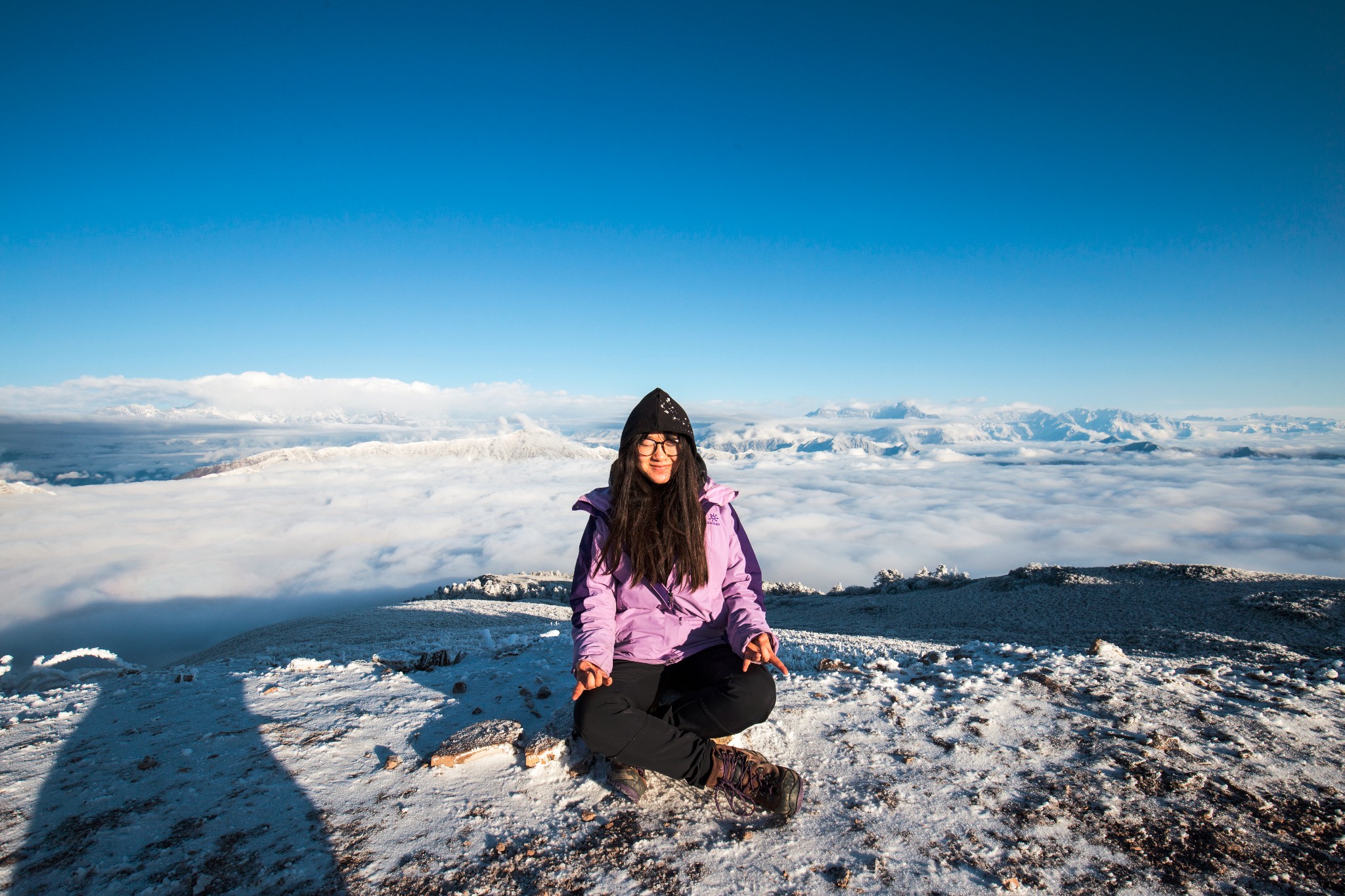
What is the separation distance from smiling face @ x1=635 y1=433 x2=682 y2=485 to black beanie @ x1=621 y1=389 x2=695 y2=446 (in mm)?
46

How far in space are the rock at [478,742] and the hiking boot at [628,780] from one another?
2.09 feet

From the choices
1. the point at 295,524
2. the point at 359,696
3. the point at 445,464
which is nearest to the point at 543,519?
the point at 295,524

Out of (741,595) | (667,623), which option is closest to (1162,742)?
(741,595)

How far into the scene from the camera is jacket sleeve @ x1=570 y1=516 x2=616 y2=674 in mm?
2596

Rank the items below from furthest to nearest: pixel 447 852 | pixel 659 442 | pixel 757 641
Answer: pixel 659 442, pixel 757 641, pixel 447 852

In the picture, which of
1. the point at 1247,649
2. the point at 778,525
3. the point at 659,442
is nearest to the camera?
the point at 659,442

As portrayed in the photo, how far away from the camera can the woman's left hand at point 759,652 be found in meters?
2.70

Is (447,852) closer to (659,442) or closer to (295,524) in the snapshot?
(659,442)

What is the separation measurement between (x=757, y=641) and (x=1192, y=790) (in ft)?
6.87

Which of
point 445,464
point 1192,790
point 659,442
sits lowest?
point 445,464

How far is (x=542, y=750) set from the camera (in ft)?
9.11

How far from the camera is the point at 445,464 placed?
318 feet

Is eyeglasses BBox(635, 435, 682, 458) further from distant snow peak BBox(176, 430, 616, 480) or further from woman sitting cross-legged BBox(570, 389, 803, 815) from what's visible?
distant snow peak BBox(176, 430, 616, 480)

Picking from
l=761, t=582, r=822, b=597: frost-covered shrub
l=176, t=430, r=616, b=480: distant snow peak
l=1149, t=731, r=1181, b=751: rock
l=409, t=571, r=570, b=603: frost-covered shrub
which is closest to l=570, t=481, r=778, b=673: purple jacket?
l=1149, t=731, r=1181, b=751: rock
